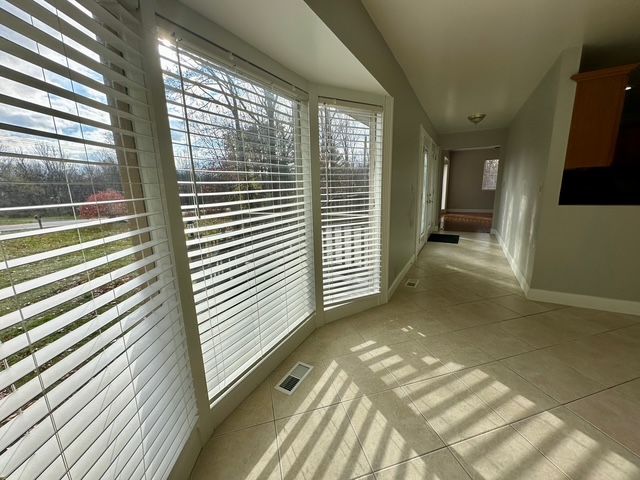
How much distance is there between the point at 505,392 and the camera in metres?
1.54

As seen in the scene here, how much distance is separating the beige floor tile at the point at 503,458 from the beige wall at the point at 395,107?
1696mm

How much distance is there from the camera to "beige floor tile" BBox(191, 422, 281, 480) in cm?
115

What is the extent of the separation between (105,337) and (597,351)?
2.93 meters

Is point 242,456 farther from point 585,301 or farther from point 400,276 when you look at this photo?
point 585,301

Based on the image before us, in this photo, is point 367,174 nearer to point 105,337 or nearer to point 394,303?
point 394,303

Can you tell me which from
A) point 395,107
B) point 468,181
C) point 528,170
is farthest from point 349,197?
point 468,181

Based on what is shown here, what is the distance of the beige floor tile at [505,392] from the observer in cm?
142

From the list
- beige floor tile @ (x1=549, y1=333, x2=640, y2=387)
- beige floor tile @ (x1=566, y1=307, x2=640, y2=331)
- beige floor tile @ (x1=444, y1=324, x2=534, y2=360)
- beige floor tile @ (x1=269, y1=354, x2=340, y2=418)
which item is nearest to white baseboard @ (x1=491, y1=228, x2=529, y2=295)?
beige floor tile @ (x1=566, y1=307, x2=640, y2=331)

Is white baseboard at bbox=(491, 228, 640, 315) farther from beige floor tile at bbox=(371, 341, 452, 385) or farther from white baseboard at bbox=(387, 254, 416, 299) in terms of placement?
beige floor tile at bbox=(371, 341, 452, 385)

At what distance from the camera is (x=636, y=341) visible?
6.55 feet

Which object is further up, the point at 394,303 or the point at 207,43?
the point at 207,43

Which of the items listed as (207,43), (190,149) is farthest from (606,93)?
(190,149)

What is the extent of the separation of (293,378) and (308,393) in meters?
0.17

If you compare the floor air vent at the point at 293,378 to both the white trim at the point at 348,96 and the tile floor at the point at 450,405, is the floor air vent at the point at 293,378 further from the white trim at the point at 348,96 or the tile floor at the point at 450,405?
the white trim at the point at 348,96
